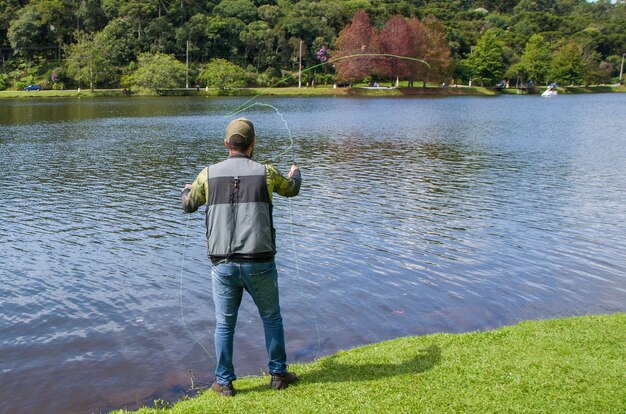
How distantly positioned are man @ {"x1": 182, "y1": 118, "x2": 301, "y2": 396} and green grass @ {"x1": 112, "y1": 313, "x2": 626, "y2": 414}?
100cm

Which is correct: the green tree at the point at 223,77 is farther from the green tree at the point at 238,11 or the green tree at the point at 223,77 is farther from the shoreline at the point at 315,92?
the green tree at the point at 238,11

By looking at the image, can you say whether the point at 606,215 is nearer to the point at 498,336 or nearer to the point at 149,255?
the point at 498,336

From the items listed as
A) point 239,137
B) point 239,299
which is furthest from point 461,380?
point 239,137

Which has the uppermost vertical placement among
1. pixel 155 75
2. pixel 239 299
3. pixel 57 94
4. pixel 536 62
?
pixel 536 62

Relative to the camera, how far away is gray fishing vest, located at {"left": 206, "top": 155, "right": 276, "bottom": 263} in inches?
265

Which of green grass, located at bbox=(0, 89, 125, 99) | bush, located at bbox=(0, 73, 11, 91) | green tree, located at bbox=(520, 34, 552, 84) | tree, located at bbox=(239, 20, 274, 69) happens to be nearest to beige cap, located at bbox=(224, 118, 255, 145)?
green grass, located at bbox=(0, 89, 125, 99)

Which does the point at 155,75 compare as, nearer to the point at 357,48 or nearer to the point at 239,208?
the point at 357,48

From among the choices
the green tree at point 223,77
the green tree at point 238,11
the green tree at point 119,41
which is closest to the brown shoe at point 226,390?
the green tree at point 223,77

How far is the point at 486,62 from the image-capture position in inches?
5113

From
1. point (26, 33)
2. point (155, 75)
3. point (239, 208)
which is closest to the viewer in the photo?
point (239, 208)

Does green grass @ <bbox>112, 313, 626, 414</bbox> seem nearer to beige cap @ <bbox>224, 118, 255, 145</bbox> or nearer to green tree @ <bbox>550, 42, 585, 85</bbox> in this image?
beige cap @ <bbox>224, 118, 255, 145</bbox>

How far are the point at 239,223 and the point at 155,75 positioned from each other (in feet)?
336

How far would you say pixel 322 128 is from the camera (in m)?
52.7

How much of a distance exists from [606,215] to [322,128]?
34.7 metres
